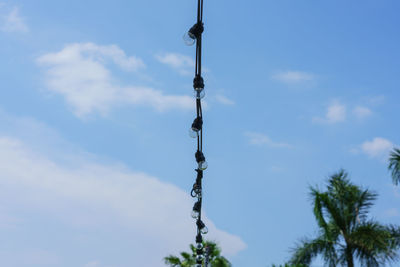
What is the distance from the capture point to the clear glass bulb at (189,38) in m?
5.32

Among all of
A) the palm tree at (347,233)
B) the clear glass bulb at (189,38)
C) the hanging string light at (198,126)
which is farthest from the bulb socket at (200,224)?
the palm tree at (347,233)

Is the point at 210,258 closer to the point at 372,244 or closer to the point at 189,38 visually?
the point at 372,244

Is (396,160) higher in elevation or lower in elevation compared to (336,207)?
higher

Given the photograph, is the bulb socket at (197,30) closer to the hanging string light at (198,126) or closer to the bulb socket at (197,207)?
the hanging string light at (198,126)

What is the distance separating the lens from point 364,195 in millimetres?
22750

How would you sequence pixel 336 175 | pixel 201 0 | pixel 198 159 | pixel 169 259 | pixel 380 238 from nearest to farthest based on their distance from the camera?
pixel 201 0
pixel 198 159
pixel 380 238
pixel 336 175
pixel 169 259

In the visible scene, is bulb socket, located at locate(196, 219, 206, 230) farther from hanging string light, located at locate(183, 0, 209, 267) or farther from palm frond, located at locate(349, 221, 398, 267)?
palm frond, located at locate(349, 221, 398, 267)

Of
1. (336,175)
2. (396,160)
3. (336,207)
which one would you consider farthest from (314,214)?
(396,160)

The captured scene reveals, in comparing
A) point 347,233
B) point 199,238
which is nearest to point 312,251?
point 347,233

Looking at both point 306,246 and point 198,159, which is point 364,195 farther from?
point 198,159

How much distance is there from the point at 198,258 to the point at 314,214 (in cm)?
1646

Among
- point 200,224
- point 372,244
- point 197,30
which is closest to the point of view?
point 197,30

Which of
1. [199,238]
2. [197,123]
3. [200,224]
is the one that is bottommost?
[199,238]

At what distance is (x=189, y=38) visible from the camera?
5.34 m
